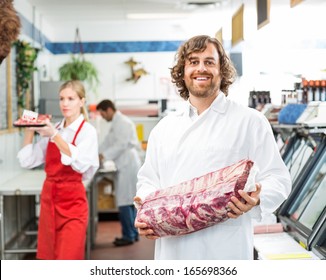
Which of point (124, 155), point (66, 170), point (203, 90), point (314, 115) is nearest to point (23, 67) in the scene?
point (66, 170)

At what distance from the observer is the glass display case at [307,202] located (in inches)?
102

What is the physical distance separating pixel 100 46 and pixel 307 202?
3116 millimetres

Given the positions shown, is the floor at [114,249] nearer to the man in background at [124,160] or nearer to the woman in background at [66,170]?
the man in background at [124,160]

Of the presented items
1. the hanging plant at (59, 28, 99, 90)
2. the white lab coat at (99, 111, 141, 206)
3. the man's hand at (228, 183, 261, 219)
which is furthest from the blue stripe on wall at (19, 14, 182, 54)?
the man's hand at (228, 183, 261, 219)

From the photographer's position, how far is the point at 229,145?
6.35 ft

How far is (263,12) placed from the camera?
111 inches

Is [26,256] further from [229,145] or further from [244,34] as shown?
[229,145]

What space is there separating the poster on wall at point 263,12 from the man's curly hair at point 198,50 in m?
0.78

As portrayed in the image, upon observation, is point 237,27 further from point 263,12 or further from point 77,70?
point 77,70

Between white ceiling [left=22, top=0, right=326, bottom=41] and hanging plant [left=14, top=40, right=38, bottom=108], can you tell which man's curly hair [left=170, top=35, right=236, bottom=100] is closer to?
hanging plant [left=14, top=40, right=38, bottom=108]

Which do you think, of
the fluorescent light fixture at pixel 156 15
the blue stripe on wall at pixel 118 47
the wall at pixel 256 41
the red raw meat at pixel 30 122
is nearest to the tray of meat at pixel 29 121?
the red raw meat at pixel 30 122

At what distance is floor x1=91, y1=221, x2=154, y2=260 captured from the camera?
5.01m

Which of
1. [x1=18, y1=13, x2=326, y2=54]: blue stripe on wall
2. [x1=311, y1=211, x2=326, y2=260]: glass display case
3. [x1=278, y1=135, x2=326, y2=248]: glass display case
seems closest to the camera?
[x1=311, y1=211, x2=326, y2=260]: glass display case
